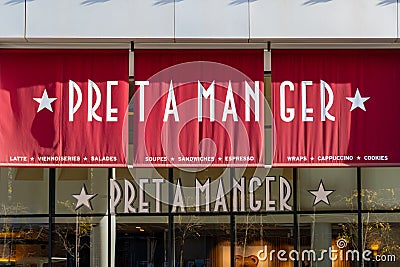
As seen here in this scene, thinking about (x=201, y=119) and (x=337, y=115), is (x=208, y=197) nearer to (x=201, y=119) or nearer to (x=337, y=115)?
(x=201, y=119)

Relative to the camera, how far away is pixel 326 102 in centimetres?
1784

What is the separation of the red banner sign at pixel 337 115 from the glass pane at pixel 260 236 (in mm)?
2364

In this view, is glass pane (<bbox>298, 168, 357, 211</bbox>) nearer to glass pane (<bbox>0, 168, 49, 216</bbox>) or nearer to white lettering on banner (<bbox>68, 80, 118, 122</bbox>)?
white lettering on banner (<bbox>68, 80, 118, 122</bbox>)

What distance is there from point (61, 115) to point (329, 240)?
664 centimetres

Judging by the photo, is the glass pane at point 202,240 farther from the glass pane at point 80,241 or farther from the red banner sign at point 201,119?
the red banner sign at point 201,119

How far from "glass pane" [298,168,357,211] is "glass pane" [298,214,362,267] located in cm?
25

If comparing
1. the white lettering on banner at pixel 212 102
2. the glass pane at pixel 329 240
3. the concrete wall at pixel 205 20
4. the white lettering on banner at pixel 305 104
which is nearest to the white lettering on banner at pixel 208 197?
the glass pane at pixel 329 240

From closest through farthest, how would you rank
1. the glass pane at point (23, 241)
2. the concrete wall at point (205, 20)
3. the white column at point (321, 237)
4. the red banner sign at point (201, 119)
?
the concrete wall at point (205, 20)
the red banner sign at point (201, 119)
the glass pane at point (23, 241)
the white column at point (321, 237)

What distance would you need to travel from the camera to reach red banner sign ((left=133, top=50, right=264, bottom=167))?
17.8m

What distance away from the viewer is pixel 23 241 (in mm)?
19609

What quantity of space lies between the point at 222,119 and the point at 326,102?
7.06 ft

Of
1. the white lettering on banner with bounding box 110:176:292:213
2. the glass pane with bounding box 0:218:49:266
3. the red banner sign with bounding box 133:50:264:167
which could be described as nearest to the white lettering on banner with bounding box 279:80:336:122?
the red banner sign with bounding box 133:50:264:167

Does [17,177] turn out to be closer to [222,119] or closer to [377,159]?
[222,119]

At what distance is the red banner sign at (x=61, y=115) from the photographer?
17797mm
